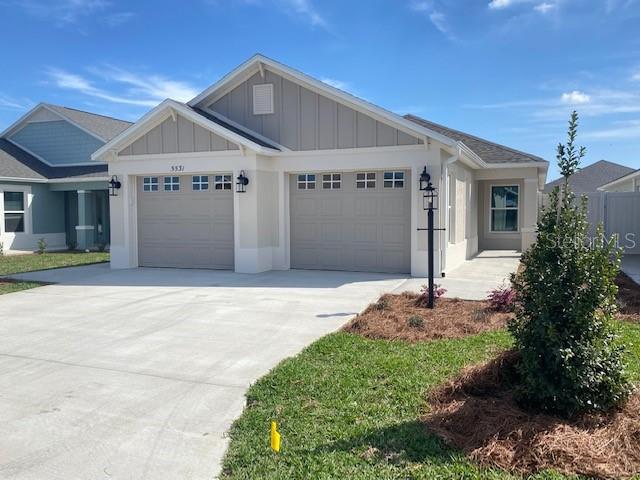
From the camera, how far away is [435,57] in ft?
44.1

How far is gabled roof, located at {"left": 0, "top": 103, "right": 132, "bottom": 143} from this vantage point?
20859 mm

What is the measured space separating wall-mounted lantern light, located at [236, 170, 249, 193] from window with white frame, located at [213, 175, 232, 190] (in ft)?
2.07

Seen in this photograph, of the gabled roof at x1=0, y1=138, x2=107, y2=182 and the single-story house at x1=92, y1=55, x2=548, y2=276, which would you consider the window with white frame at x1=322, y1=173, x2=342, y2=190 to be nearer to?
the single-story house at x1=92, y1=55, x2=548, y2=276

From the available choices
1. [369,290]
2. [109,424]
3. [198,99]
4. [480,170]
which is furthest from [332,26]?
[109,424]

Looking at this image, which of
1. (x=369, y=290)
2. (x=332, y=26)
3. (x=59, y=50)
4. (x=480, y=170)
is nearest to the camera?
(x=369, y=290)

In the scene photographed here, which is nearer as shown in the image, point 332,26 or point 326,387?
point 326,387

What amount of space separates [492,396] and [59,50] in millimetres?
15399

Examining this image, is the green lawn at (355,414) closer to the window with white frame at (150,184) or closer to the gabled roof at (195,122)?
the gabled roof at (195,122)

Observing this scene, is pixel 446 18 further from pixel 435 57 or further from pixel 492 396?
pixel 492 396

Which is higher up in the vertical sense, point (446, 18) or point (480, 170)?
point (446, 18)

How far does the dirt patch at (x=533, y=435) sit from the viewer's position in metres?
3.29

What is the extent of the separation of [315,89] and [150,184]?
500 centimetres

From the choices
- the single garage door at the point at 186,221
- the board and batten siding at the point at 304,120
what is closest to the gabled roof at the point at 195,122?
the board and batten siding at the point at 304,120

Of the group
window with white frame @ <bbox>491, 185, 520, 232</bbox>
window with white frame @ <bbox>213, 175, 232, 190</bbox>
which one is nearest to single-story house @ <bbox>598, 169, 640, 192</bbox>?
window with white frame @ <bbox>491, 185, 520, 232</bbox>
